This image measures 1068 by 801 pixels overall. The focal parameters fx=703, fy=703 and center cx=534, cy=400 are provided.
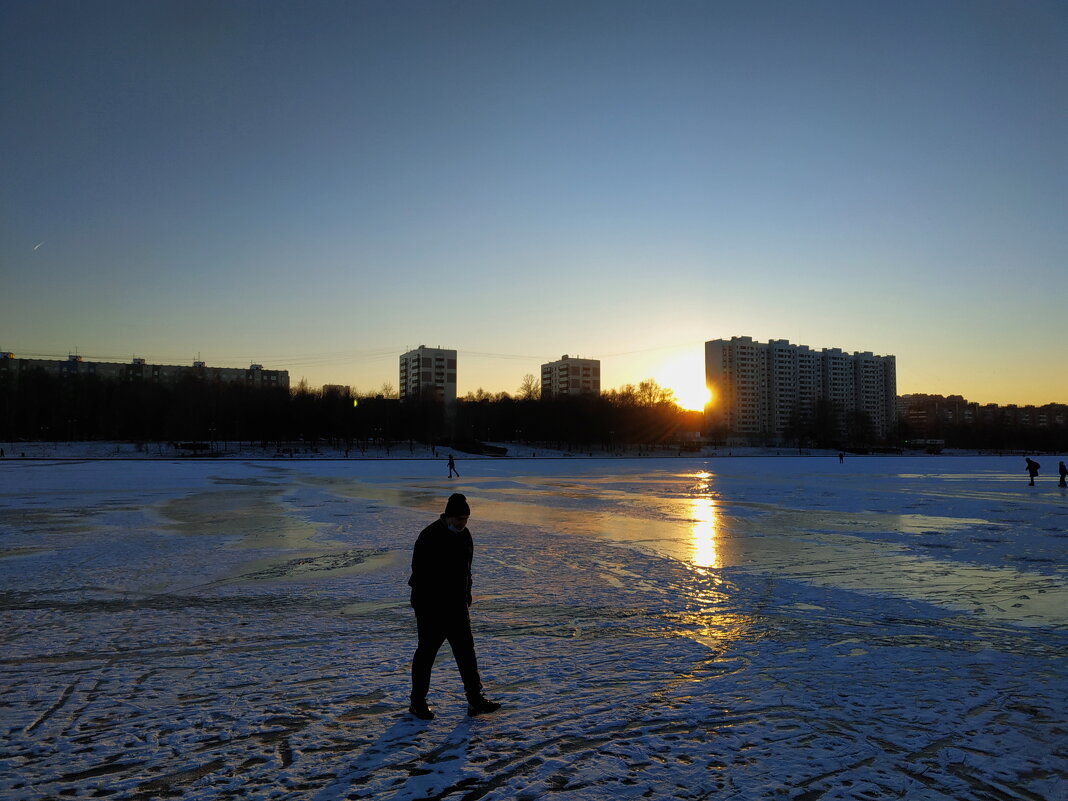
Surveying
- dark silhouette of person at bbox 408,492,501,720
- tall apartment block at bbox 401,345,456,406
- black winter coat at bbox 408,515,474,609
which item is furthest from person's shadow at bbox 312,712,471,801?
tall apartment block at bbox 401,345,456,406

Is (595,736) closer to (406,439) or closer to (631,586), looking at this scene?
(631,586)

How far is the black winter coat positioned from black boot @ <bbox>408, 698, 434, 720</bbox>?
782 millimetres

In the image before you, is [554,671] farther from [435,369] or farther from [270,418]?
[435,369]

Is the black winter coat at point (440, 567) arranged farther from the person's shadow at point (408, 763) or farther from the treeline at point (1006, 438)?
the treeline at point (1006, 438)

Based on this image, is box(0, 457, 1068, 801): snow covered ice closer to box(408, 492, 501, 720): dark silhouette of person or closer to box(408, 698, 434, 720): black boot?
box(408, 698, 434, 720): black boot

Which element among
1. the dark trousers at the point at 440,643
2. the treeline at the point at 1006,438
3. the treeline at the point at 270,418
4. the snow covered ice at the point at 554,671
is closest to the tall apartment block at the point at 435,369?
the treeline at the point at 270,418

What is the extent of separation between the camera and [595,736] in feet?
17.0

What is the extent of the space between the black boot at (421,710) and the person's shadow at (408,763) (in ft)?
0.21

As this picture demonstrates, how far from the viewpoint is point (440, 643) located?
555cm

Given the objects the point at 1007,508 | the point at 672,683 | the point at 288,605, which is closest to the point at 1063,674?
the point at 672,683

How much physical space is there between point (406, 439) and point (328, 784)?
123m

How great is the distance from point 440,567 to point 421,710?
1173 mm

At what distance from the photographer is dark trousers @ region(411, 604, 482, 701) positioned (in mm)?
5555

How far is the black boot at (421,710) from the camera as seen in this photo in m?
5.55
